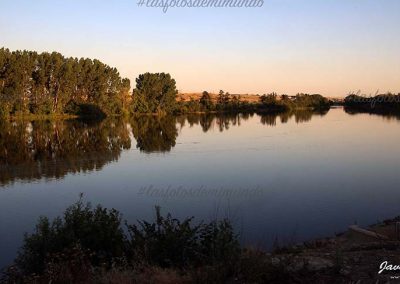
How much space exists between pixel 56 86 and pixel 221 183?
54215 millimetres

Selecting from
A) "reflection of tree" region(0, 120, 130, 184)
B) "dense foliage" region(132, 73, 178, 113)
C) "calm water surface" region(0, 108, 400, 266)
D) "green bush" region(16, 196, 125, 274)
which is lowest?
"calm water surface" region(0, 108, 400, 266)

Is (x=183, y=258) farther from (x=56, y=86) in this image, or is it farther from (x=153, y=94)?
(x=153, y=94)

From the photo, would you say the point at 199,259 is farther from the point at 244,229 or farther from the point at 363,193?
the point at 363,193

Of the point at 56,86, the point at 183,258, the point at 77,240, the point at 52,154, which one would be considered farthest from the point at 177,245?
the point at 56,86

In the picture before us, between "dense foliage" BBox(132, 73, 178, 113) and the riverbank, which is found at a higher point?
"dense foliage" BBox(132, 73, 178, 113)

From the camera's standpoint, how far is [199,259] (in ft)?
21.2

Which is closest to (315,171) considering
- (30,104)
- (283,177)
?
(283,177)

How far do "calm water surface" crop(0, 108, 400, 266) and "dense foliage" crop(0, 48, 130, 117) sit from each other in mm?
32304

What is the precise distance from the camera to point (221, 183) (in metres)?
16.0

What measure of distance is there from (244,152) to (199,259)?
61.2ft

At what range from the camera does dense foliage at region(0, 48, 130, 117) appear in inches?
2292

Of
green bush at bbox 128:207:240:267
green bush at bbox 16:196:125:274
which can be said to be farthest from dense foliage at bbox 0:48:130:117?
green bush at bbox 128:207:240:267

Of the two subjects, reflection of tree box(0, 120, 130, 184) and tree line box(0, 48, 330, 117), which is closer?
A: reflection of tree box(0, 120, 130, 184)

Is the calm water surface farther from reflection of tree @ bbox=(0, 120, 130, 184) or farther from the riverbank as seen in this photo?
the riverbank
